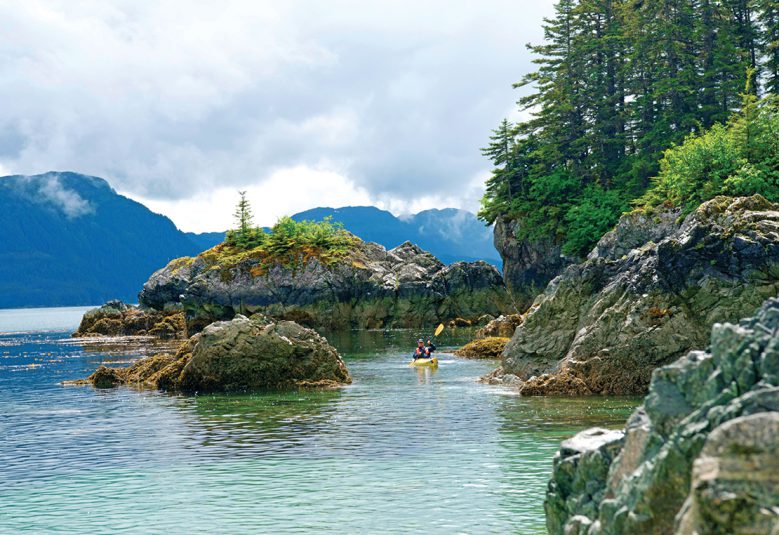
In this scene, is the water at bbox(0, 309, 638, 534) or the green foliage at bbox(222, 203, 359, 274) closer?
the water at bbox(0, 309, 638, 534)

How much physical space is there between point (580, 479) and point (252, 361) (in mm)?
33633

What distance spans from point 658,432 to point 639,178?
83.5 meters

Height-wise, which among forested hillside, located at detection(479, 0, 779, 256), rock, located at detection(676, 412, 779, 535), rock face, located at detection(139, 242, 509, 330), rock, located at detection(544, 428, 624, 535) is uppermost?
forested hillside, located at detection(479, 0, 779, 256)

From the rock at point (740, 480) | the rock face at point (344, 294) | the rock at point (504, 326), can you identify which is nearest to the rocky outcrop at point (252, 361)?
the rock at point (504, 326)

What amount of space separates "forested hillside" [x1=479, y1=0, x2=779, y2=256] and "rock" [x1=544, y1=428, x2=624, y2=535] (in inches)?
2428

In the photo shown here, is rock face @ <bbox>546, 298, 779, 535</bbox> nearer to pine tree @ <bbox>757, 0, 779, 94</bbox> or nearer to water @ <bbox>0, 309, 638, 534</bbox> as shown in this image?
water @ <bbox>0, 309, 638, 534</bbox>

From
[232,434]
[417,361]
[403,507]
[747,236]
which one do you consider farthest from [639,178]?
[403,507]

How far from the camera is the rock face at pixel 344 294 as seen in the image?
117m

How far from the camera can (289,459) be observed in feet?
86.9

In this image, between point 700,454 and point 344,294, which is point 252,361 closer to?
point 700,454

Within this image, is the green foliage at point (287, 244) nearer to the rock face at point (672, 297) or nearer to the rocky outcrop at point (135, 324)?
the rocky outcrop at point (135, 324)

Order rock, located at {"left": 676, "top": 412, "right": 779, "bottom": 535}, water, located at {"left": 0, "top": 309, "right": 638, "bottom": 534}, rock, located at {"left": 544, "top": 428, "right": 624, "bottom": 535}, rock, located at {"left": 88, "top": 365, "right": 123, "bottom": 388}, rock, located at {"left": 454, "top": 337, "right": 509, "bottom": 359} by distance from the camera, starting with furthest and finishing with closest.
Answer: rock, located at {"left": 454, "top": 337, "right": 509, "bottom": 359} < rock, located at {"left": 88, "top": 365, "right": 123, "bottom": 388} < water, located at {"left": 0, "top": 309, "right": 638, "bottom": 534} < rock, located at {"left": 544, "top": 428, "right": 624, "bottom": 535} < rock, located at {"left": 676, "top": 412, "right": 779, "bottom": 535}

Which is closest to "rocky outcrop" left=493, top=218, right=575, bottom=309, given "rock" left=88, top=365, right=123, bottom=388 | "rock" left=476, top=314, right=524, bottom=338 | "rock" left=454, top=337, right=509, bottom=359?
"rock" left=476, top=314, right=524, bottom=338

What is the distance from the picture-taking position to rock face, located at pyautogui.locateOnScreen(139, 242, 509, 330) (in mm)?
117312
